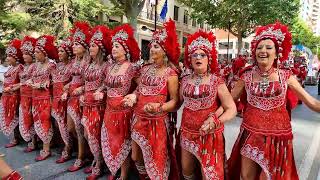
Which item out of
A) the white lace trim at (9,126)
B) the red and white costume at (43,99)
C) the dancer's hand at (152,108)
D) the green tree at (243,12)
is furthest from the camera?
the green tree at (243,12)

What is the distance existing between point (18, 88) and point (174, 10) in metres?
31.0

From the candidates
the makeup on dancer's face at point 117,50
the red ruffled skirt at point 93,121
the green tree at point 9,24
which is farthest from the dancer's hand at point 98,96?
the green tree at point 9,24

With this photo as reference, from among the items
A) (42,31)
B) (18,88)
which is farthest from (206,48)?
(42,31)

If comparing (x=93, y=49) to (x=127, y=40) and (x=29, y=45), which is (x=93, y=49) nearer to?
(x=127, y=40)

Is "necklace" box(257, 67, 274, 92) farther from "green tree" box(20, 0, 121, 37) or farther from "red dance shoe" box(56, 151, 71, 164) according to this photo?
"green tree" box(20, 0, 121, 37)

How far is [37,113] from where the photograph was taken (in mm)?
5555

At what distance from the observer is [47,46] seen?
18.4 feet

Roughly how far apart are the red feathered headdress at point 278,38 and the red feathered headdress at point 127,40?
163 centimetres

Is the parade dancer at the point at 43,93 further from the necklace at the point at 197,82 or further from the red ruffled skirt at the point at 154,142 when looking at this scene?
the necklace at the point at 197,82

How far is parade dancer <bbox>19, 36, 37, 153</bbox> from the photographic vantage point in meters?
5.77

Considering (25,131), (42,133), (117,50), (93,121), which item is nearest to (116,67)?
(117,50)

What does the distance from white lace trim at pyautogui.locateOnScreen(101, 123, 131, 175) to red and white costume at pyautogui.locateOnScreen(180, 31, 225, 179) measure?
93 centimetres

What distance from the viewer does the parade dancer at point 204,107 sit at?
3.41 m

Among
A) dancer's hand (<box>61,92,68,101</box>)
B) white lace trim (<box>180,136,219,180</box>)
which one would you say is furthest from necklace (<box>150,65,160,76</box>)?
dancer's hand (<box>61,92,68,101</box>)
